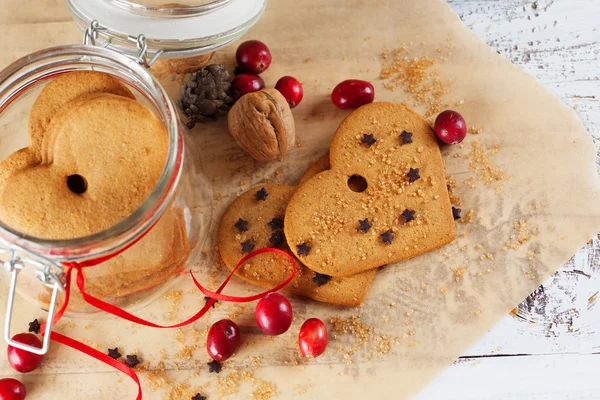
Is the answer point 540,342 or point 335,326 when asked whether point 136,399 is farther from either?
point 540,342

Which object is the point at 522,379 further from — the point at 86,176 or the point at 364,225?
the point at 86,176

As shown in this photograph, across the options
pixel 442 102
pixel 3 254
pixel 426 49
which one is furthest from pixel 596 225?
pixel 3 254

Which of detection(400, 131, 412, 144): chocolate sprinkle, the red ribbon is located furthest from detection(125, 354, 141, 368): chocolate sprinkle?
detection(400, 131, 412, 144): chocolate sprinkle

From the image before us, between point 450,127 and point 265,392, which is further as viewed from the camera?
point 450,127

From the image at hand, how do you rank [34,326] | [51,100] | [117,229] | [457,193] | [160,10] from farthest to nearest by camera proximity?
1. [457,193]
2. [34,326]
3. [160,10]
4. [51,100]
5. [117,229]

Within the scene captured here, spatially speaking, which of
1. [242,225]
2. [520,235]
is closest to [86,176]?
[242,225]

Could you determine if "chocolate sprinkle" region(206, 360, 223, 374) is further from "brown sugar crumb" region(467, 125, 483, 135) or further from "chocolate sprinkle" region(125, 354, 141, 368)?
"brown sugar crumb" region(467, 125, 483, 135)

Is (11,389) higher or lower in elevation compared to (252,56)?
lower
